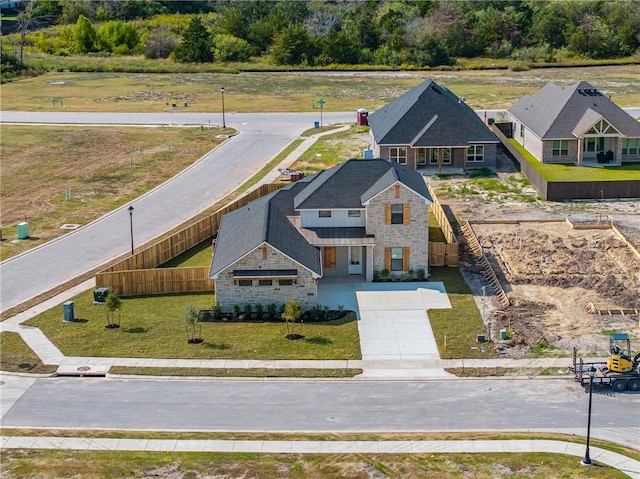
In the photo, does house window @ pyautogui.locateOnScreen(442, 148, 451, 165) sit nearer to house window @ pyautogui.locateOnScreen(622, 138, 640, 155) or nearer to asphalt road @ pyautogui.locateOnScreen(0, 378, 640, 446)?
house window @ pyautogui.locateOnScreen(622, 138, 640, 155)

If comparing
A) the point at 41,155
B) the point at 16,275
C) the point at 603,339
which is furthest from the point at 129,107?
the point at 603,339

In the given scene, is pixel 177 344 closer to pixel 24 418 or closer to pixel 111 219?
pixel 24 418

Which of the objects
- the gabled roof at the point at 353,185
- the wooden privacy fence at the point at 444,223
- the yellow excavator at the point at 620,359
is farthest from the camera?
the wooden privacy fence at the point at 444,223

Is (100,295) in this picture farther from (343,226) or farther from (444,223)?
(444,223)

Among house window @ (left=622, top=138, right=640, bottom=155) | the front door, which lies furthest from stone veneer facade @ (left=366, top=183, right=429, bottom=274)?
house window @ (left=622, top=138, right=640, bottom=155)

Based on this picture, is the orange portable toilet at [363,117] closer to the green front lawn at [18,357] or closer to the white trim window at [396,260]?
the white trim window at [396,260]

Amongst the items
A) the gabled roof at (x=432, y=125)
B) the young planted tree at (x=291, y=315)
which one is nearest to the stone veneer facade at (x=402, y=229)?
the young planted tree at (x=291, y=315)
